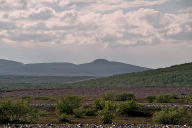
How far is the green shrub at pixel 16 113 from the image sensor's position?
23.7 metres

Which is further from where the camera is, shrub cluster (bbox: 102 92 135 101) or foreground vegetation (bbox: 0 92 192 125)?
shrub cluster (bbox: 102 92 135 101)

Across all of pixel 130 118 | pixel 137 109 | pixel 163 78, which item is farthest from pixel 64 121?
pixel 163 78

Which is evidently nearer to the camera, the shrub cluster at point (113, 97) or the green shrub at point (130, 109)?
the green shrub at point (130, 109)

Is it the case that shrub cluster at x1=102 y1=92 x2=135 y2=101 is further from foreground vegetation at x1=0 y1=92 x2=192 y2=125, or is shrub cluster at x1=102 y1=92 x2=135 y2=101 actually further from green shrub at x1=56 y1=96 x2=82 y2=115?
green shrub at x1=56 y1=96 x2=82 y2=115

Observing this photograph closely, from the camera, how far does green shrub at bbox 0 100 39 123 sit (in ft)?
77.8

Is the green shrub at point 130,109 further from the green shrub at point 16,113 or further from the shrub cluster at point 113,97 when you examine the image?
the shrub cluster at point 113,97

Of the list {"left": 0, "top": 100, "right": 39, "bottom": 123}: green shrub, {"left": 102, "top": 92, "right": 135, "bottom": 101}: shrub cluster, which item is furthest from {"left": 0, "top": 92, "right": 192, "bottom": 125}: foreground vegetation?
{"left": 102, "top": 92, "right": 135, "bottom": 101}: shrub cluster

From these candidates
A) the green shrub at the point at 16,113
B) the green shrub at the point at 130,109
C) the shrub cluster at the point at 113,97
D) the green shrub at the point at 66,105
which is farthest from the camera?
the shrub cluster at the point at 113,97

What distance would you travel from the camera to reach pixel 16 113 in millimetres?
24156

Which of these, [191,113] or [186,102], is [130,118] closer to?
[191,113]

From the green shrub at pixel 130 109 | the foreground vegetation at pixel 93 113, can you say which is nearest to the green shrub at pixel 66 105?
the foreground vegetation at pixel 93 113

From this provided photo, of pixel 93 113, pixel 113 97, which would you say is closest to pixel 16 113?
pixel 93 113

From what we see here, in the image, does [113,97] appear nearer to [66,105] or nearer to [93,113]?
[93,113]

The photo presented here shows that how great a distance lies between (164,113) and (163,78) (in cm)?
7597
